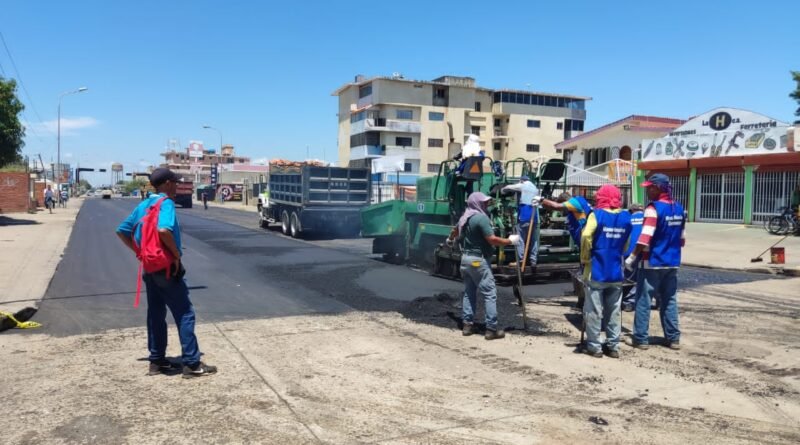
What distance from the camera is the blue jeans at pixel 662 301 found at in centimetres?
626

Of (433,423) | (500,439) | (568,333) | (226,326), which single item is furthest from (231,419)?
(568,333)

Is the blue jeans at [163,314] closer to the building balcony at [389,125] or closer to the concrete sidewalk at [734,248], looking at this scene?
the concrete sidewalk at [734,248]

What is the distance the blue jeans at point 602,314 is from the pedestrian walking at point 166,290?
362 centimetres

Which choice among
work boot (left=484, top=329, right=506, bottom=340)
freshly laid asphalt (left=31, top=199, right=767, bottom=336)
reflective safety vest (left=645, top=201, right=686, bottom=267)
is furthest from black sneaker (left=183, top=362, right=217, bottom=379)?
reflective safety vest (left=645, top=201, right=686, bottom=267)

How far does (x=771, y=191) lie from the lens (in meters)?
21.8

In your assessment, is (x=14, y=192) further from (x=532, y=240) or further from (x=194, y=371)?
(x=194, y=371)

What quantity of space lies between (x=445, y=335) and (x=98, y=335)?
3853mm

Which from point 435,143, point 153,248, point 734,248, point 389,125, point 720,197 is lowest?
point 734,248

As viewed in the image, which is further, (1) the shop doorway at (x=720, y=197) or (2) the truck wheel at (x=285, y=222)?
(1) the shop doorway at (x=720, y=197)

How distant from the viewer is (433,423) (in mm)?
4148

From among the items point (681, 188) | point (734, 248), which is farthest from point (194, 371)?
point (681, 188)

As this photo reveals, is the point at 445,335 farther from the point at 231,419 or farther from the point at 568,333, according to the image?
the point at 231,419

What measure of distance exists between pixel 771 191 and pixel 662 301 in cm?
1890

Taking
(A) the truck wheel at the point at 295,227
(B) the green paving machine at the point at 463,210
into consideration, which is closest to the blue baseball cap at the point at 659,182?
(B) the green paving machine at the point at 463,210
